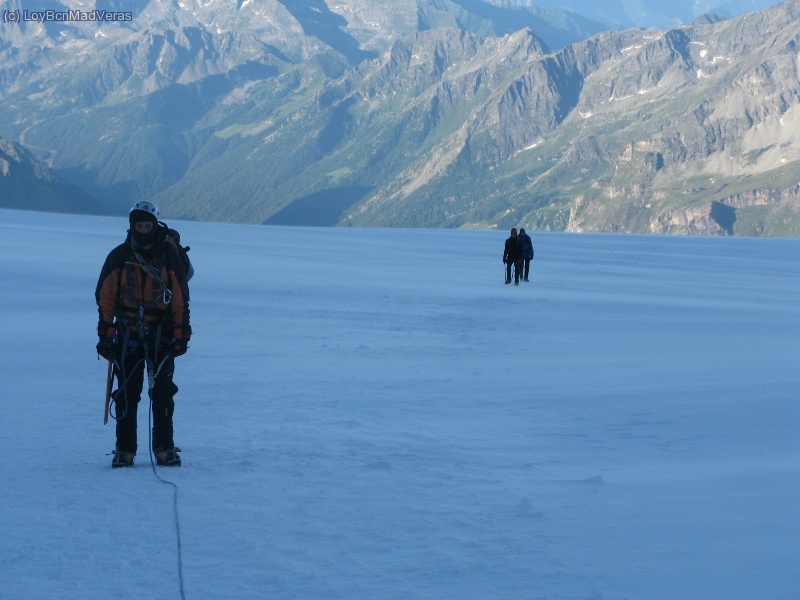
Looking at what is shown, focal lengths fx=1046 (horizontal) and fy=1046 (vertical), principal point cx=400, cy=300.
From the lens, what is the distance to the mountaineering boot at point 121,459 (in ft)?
36.2

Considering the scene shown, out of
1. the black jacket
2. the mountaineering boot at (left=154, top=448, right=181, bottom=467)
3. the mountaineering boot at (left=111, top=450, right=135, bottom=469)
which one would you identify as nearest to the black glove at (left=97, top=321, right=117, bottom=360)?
the mountaineering boot at (left=111, top=450, right=135, bottom=469)

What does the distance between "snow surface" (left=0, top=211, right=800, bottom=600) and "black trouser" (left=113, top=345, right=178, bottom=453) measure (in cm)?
37

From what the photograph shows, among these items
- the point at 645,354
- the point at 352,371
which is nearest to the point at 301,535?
the point at 352,371

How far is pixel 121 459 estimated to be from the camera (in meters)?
11.1

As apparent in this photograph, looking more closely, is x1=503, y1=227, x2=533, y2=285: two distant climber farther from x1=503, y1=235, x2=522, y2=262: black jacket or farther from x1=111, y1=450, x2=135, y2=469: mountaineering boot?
x1=111, y1=450, x2=135, y2=469: mountaineering boot

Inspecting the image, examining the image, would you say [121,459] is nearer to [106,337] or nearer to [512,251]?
[106,337]

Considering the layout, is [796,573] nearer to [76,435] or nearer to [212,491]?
[212,491]

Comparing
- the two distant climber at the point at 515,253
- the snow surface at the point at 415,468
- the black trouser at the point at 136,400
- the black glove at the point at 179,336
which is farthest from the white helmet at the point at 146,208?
the two distant climber at the point at 515,253

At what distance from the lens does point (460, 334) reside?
25109 millimetres

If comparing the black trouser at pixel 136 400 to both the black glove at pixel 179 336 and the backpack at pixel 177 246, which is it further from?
the backpack at pixel 177 246

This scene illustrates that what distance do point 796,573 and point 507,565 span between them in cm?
212

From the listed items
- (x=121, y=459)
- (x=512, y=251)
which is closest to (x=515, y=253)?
(x=512, y=251)

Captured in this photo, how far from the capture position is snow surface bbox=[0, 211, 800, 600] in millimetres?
7734

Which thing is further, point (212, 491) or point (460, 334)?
point (460, 334)
